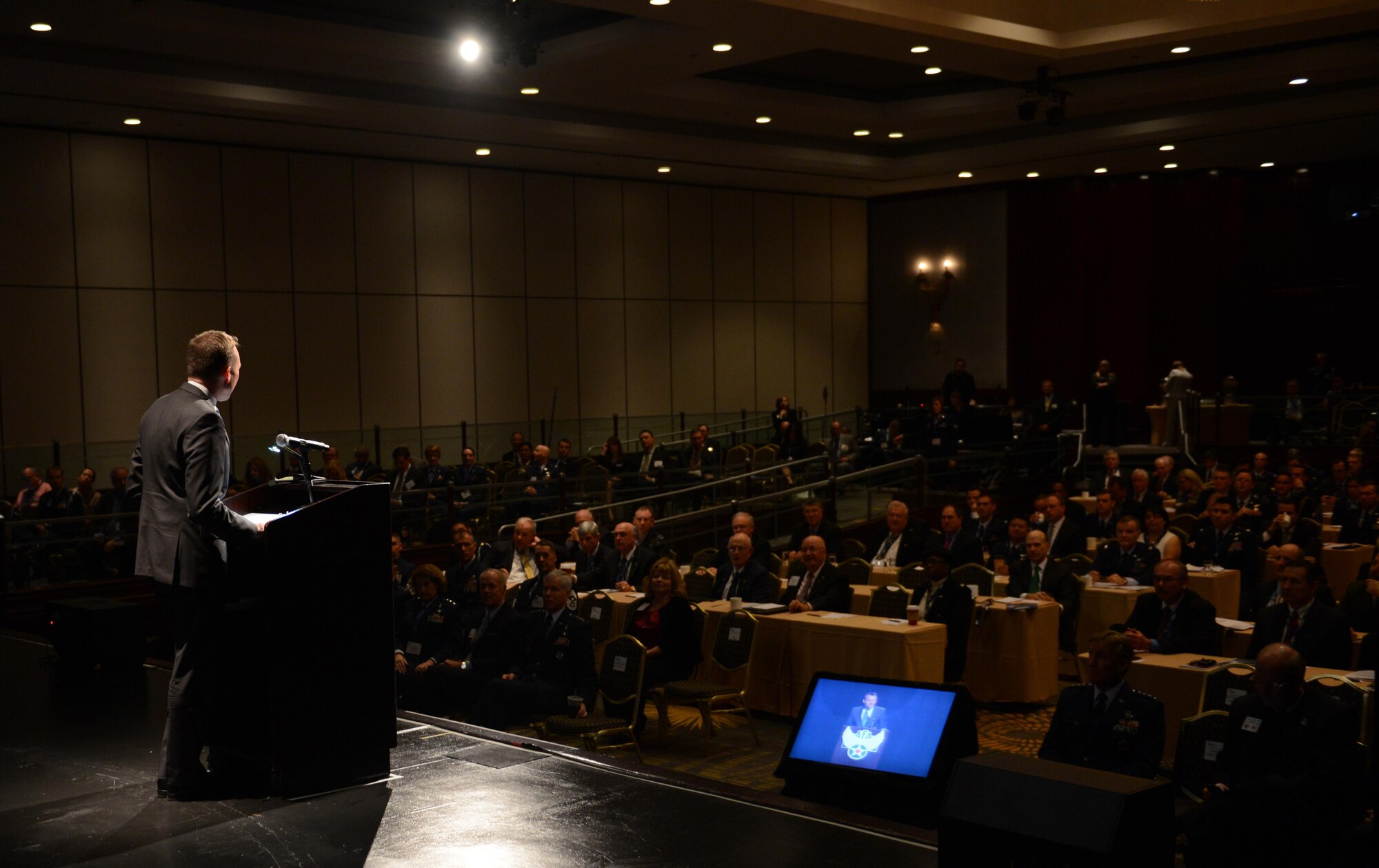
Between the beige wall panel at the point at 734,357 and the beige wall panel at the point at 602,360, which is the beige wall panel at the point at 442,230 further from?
the beige wall panel at the point at 734,357

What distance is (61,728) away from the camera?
4.63 meters

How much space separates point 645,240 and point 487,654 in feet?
40.8

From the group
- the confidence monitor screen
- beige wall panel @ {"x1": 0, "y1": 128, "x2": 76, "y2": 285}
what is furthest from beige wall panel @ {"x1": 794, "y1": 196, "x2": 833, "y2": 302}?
the confidence monitor screen

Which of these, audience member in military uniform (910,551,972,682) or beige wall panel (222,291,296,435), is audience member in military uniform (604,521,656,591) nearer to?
audience member in military uniform (910,551,972,682)

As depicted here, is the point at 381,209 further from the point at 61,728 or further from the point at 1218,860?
the point at 1218,860

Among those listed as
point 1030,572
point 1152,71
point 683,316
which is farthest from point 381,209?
point 1030,572

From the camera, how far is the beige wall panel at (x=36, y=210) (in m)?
13.7

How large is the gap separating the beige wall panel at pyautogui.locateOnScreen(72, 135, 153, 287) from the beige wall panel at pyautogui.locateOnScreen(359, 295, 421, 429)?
2855 millimetres

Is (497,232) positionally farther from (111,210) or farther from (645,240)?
(111,210)

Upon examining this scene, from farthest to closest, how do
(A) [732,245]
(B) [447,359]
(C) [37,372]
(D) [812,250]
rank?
(D) [812,250]
(A) [732,245]
(B) [447,359]
(C) [37,372]

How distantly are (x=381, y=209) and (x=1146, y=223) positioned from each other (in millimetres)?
11584

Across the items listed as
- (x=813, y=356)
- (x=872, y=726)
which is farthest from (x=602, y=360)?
(x=872, y=726)

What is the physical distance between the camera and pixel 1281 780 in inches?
175

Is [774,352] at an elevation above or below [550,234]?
below
